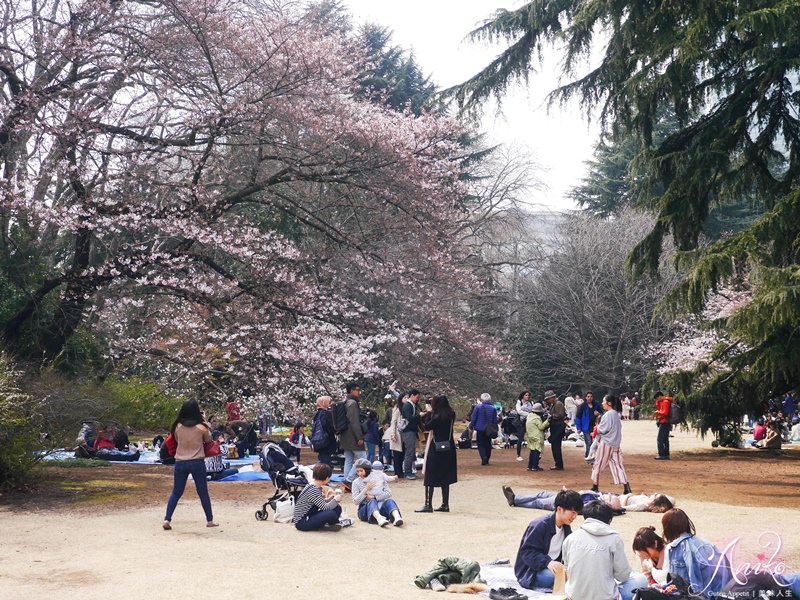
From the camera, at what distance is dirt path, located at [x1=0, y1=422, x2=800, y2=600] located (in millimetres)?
7199

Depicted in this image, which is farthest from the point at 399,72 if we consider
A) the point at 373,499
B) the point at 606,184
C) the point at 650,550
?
the point at 650,550

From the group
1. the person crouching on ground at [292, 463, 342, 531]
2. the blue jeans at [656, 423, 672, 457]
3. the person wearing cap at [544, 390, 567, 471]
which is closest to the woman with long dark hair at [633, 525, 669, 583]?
the person crouching on ground at [292, 463, 342, 531]

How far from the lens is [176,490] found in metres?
9.84

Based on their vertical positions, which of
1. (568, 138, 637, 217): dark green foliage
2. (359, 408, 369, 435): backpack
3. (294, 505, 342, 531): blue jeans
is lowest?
(294, 505, 342, 531): blue jeans

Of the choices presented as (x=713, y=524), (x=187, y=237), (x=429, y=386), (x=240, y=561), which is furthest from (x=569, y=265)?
(x=240, y=561)

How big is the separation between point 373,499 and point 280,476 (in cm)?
160

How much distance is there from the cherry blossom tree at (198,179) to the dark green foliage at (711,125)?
149 inches

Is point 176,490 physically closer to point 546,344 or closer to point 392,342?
point 392,342

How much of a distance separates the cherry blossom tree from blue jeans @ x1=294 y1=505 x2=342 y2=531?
→ 7.38 m

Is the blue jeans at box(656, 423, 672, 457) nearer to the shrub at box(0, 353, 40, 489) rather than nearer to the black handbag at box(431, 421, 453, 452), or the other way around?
the black handbag at box(431, 421, 453, 452)

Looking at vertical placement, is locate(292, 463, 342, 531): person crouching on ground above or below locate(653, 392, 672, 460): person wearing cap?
below

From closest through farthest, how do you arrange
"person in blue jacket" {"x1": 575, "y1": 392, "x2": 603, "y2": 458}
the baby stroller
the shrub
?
1. the baby stroller
2. the shrub
3. "person in blue jacket" {"x1": 575, "y1": 392, "x2": 603, "y2": 458}

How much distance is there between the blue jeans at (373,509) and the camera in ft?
34.6

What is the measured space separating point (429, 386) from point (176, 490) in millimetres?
14519
